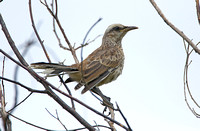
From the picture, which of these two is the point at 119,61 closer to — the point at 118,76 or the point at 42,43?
the point at 118,76

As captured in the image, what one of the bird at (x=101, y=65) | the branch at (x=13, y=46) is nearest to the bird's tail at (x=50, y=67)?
the bird at (x=101, y=65)

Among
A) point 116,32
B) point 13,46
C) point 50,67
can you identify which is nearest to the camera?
point 13,46

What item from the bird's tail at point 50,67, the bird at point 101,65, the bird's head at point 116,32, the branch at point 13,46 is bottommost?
the branch at point 13,46

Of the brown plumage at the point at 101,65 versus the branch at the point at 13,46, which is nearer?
the branch at the point at 13,46

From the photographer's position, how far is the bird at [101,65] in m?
4.89

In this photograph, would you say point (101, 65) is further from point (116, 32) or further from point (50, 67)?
point (50, 67)

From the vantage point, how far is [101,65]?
20.4 ft

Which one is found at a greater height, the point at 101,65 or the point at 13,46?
the point at 101,65

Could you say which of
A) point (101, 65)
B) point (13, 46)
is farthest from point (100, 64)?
point (13, 46)

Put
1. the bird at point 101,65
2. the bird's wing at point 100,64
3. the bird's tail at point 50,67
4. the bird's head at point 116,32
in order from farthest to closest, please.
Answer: the bird's head at point 116,32, the bird's wing at point 100,64, the bird at point 101,65, the bird's tail at point 50,67

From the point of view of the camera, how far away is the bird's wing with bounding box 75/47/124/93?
5.64m

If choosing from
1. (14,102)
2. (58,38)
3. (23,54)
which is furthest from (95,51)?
(14,102)

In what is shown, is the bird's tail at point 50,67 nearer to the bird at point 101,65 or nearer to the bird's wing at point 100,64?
the bird at point 101,65

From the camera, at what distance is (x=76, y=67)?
5.38 m
